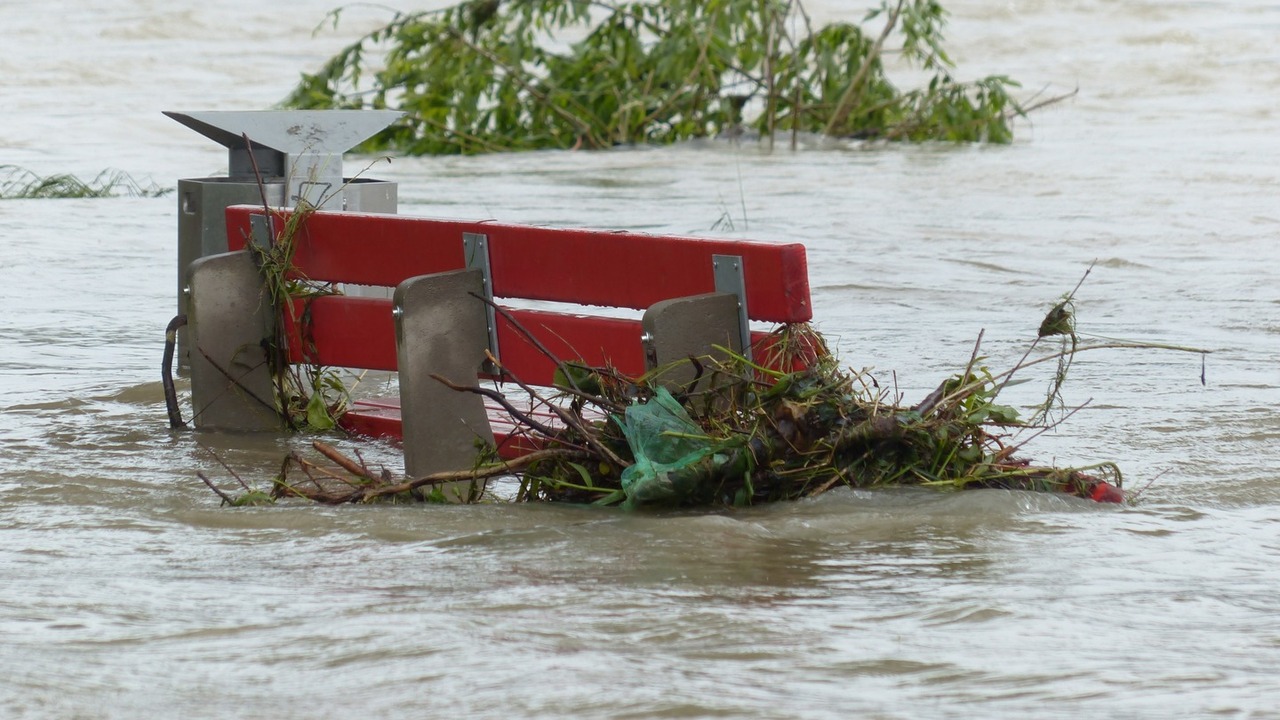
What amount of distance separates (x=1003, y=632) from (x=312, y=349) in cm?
302

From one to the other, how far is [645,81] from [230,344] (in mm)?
11467

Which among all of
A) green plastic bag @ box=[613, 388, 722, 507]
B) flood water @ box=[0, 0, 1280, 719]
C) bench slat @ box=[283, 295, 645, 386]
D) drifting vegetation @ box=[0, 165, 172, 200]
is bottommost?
flood water @ box=[0, 0, 1280, 719]

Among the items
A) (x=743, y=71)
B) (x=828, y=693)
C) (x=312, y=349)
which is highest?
(x=743, y=71)

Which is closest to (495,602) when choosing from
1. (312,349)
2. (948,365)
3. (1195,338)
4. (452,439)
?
(452,439)

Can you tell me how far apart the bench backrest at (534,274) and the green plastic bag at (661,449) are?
283 mm

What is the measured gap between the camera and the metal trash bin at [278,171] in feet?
19.3

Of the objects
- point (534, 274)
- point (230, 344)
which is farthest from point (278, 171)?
point (534, 274)

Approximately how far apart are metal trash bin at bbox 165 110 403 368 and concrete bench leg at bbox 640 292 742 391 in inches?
74.2

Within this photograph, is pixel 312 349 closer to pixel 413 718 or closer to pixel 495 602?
pixel 495 602

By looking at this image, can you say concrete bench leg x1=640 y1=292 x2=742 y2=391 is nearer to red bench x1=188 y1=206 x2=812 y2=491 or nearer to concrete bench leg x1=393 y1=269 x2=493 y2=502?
red bench x1=188 y1=206 x2=812 y2=491

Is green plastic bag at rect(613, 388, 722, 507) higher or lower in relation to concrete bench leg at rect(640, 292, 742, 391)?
lower

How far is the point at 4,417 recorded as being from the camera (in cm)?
588

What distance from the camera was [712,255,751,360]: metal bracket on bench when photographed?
14.7ft

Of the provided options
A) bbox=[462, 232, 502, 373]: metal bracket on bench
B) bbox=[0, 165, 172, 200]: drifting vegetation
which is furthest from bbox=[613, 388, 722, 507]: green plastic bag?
bbox=[0, 165, 172, 200]: drifting vegetation
